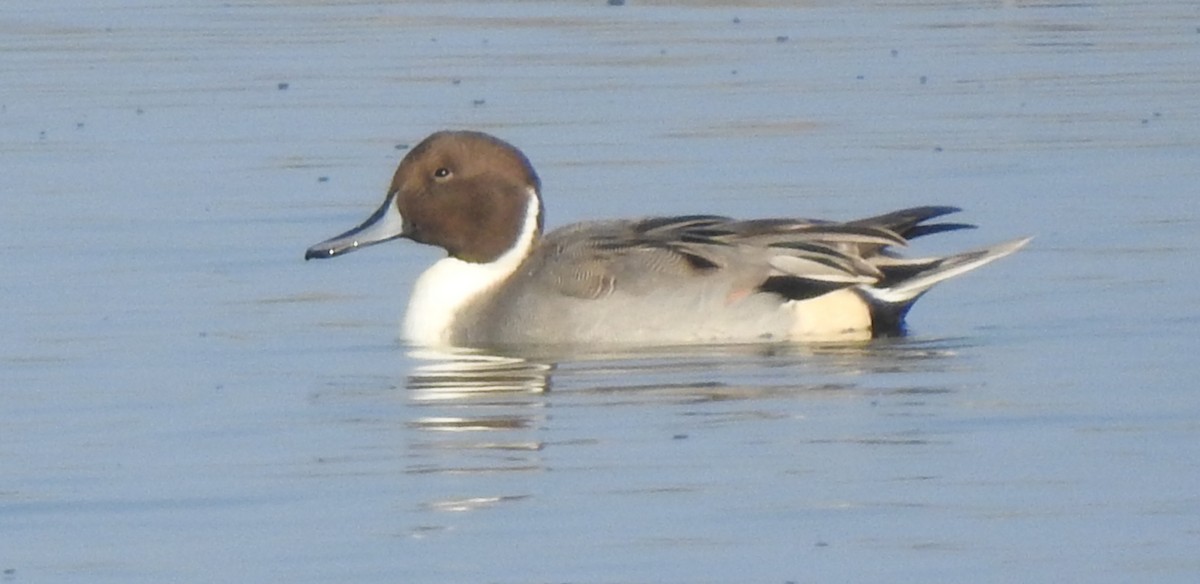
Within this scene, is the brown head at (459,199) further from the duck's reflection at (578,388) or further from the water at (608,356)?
the duck's reflection at (578,388)

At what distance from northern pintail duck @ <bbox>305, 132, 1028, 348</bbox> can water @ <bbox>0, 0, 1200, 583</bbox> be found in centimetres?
24

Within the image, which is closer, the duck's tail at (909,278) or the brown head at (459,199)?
the duck's tail at (909,278)

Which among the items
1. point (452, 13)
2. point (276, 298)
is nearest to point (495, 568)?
point (276, 298)

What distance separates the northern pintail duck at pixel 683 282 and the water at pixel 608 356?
0.24m

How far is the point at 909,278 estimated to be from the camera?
1016 cm

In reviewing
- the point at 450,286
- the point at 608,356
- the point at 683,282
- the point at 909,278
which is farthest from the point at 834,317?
the point at 450,286

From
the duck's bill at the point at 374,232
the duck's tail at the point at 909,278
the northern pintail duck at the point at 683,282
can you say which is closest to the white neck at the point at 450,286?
the northern pintail duck at the point at 683,282

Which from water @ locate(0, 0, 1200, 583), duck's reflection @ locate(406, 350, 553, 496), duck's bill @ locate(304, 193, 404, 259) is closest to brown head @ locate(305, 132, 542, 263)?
duck's bill @ locate(304, 193, 404, 259)

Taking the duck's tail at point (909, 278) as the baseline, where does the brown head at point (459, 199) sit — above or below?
above

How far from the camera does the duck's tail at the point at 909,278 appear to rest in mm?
10094

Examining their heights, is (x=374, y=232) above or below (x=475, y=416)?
above

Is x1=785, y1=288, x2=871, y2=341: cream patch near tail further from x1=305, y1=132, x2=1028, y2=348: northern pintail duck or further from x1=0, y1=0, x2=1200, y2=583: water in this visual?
x1=0, y1=0, x2=1200, y2=583: water

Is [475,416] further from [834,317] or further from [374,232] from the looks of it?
[374,232]

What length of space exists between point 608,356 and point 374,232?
1.19 m
